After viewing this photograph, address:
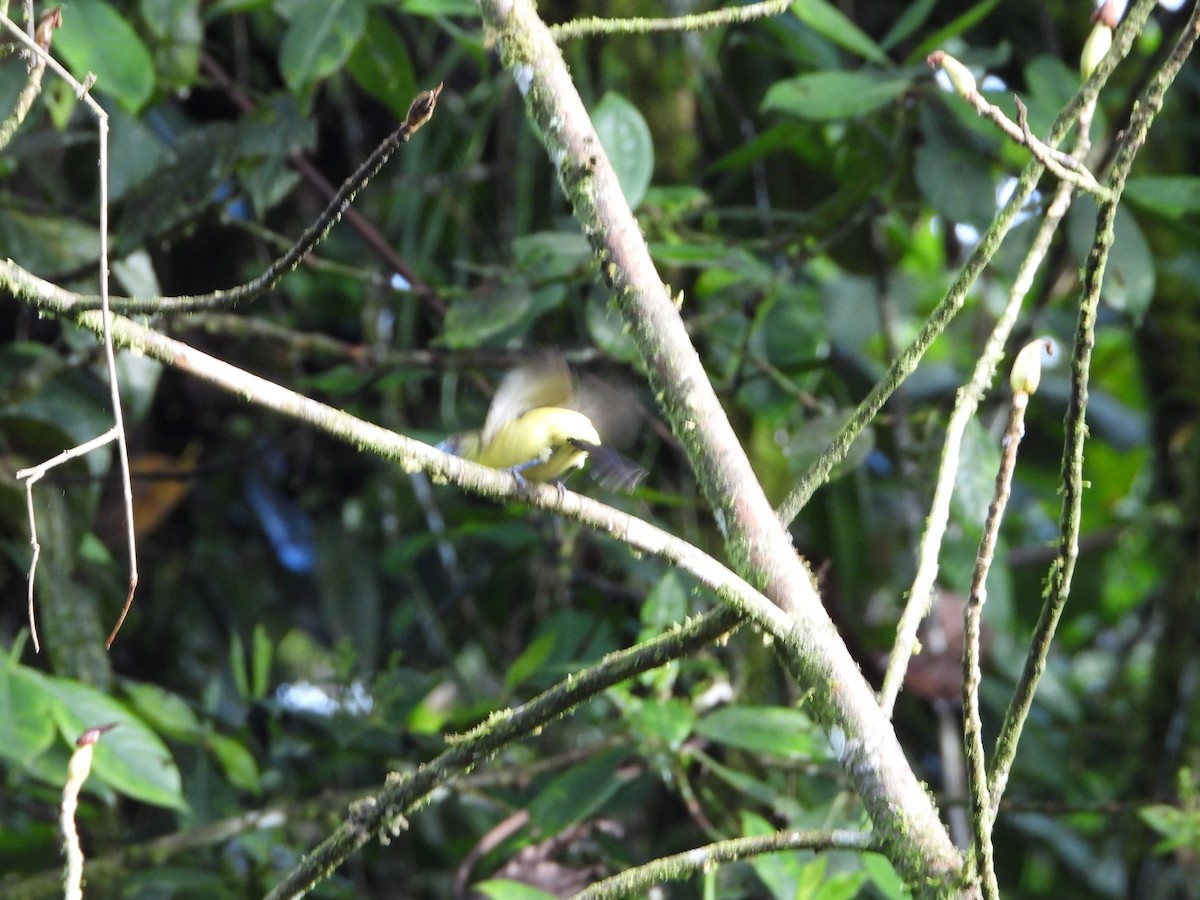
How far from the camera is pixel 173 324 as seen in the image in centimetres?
188

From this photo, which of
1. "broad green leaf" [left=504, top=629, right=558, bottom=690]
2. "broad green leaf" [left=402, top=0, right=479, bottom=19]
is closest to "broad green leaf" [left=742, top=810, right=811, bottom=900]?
"broad green leaf" [left=504, top=629, right=558, bottom=690]

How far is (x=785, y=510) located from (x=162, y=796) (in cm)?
93

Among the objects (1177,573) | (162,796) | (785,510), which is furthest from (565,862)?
(1177,573)

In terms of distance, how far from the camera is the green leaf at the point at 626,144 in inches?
67.0

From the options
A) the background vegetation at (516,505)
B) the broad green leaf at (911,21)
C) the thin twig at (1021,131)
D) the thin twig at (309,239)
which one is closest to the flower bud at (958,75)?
the thin twig at (1021,131)

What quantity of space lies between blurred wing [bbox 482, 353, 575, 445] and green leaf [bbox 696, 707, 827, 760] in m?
0.59

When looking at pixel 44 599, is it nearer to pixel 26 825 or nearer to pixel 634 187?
pixel 26 825

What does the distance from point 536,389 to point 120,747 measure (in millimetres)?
747

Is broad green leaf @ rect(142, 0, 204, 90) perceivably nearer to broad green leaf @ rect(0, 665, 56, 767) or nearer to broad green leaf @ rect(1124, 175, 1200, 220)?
broad green leaf @ rect(0, 665, 56, 767)

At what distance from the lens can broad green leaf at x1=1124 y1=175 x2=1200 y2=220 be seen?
178 centimetres

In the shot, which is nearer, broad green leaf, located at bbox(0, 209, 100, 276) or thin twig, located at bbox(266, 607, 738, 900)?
thin twig, located at bbox(266, 607, 738, 900)

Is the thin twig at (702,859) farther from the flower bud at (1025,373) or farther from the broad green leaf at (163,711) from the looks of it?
the broad green leaf at (163,711)

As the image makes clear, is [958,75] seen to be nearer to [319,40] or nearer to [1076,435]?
[1076,435]

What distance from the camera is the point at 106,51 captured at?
1.69m
